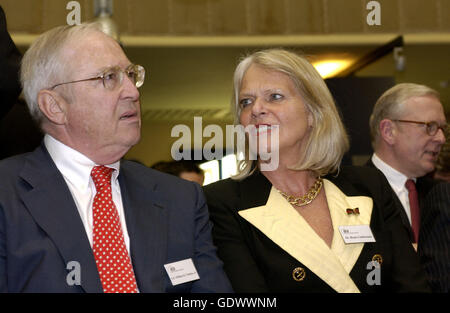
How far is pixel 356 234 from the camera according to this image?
2436mm

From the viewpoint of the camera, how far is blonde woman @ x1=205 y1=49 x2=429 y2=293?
7.61 feet

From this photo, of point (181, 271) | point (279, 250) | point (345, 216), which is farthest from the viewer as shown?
point (345, 216)

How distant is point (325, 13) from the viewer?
570 centimetres

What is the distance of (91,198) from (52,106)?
397mm

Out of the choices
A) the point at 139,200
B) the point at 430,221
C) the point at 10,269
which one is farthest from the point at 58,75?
the point at 430,221

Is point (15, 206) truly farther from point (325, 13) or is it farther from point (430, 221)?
point (325, 13)

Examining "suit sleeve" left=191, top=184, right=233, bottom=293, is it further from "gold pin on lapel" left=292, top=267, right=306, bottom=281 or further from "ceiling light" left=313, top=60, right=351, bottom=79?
"ceiling light" left=313, top=60, right=351, bottom=79

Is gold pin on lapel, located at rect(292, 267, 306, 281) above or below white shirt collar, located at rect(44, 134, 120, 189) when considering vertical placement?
below

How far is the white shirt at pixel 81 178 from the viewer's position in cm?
209

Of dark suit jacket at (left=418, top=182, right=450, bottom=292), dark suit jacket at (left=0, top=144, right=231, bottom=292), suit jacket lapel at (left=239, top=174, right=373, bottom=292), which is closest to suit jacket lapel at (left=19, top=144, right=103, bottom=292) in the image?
dark suit jacket at (left=0, top=144, right=231, bottom=292)

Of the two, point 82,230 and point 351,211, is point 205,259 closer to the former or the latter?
point 82,230

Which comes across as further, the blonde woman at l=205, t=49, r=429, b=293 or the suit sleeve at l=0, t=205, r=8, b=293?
the blonde woman at l=205, t=49, r=429, b=293

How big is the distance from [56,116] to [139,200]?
434 millimetres

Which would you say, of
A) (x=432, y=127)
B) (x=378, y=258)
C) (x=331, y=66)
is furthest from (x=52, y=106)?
(x=331, y=66)
